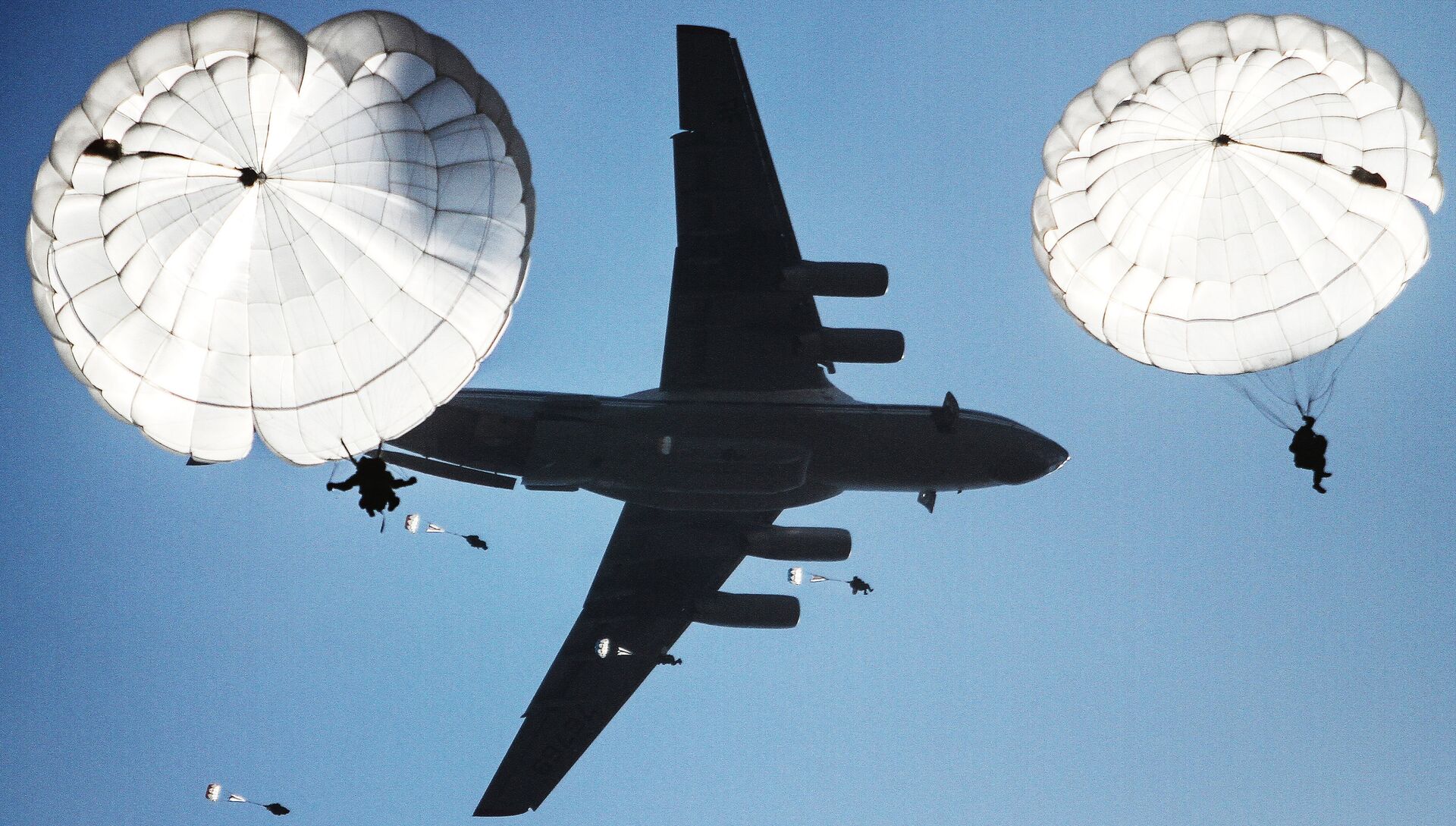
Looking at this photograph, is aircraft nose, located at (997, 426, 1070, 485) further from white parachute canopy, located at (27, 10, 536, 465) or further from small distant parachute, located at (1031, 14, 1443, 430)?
white parachute canopy, located at (27, 10, 536, 465)

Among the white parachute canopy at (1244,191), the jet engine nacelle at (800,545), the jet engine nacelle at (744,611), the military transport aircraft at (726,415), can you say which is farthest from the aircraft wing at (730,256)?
the jet engine nacelle at (744,611)

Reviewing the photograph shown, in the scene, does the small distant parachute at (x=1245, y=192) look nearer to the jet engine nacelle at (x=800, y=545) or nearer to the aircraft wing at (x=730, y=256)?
the aircraft wing at (x=730, y=256)

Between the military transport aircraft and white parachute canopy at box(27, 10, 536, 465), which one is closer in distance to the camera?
white parachute canopy at box(27, 10, 536, 465)

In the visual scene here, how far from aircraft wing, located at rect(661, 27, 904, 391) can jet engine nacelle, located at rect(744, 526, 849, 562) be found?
371cm

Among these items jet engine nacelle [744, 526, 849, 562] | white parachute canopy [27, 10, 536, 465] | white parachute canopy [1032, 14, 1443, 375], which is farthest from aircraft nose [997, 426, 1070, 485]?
white parachute canopy [27, 10, 536, 465]

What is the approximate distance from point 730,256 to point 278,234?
29.9 feet

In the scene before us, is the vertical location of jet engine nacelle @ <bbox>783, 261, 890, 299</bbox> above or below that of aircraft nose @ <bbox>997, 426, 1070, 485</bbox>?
above

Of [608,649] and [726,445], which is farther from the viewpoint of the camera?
[608,649]

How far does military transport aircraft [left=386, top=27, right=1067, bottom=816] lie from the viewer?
2239 centimetres

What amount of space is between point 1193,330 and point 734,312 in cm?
774

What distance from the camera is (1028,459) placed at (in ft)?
80.4

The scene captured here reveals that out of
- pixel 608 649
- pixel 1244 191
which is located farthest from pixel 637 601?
pixel 1244 191

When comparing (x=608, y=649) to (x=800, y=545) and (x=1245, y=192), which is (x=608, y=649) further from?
(x=1245, y=192)

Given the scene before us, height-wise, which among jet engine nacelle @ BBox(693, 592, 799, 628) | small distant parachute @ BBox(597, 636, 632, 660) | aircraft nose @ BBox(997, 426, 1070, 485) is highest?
aircraft nose @ BBox(997, 426, 1070, 485)
